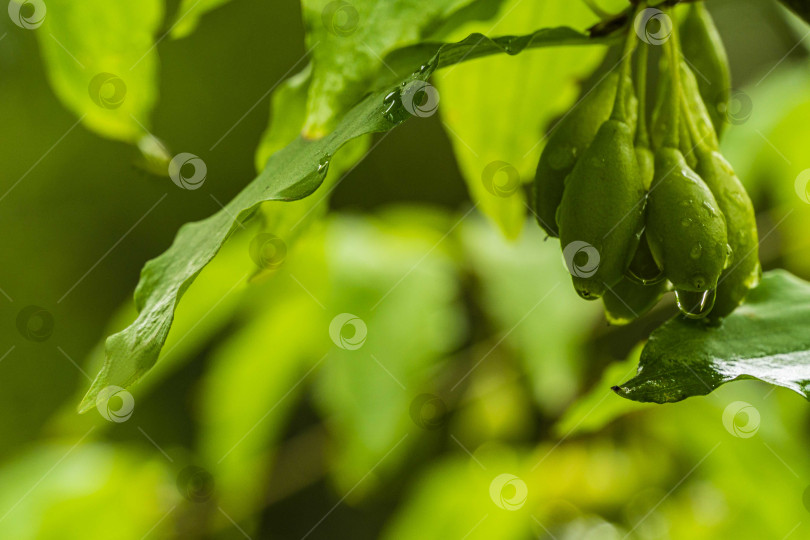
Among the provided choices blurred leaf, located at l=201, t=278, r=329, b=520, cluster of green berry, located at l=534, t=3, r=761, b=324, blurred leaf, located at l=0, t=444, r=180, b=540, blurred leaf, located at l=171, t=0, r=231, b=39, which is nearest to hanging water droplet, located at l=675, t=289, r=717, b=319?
cluster of green berry, located at l=534, t=3, r=761, b=324

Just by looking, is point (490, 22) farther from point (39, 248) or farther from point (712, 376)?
point (39, 248)

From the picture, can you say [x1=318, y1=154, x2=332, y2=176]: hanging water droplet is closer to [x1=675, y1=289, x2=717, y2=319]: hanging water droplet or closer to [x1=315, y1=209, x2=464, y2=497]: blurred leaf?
[x1=675, y1=289, x2=717, y2=319]: hanging water droplet

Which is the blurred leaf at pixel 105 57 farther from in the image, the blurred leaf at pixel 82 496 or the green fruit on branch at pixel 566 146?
the blurred leaf at pixel 82 496

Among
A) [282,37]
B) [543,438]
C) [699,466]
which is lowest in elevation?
[699,466]

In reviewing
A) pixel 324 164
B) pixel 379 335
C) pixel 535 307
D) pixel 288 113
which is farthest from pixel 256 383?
pixel 324 164

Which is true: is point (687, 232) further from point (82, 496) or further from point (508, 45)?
→ point (82, 496)

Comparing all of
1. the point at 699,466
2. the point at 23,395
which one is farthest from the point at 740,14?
the point at 23,395
